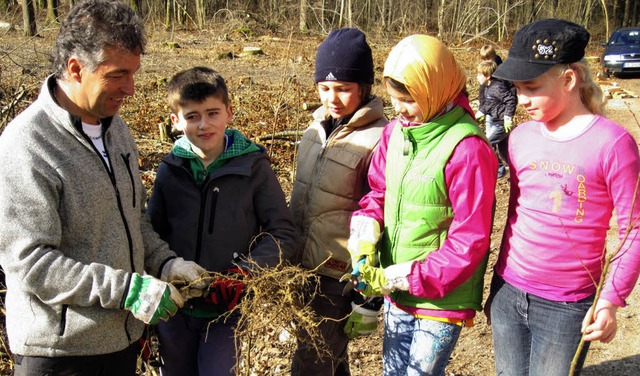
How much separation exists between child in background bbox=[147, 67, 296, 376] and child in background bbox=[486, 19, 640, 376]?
99 centimetres

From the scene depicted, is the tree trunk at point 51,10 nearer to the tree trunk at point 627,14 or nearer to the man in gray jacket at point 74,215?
the man in gray jacket at point 74,215

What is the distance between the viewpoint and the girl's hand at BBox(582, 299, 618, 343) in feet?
6.59

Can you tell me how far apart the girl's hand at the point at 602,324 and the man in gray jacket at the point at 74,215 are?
1.42 m

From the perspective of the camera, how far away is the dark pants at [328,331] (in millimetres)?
2725

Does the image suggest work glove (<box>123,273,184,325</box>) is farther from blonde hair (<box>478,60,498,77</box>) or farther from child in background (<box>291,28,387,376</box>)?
blonde hair (<box>478,60,498,77</box>)

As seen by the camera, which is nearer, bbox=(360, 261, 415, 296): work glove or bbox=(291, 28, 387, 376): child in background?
bbox=(360, 261, 415, 296): work glove

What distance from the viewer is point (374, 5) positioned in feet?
85.5

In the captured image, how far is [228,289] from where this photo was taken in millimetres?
2324

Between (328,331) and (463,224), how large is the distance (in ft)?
2.97

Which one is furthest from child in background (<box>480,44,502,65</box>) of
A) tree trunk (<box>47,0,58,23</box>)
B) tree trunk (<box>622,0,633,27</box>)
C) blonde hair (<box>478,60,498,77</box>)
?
tree trunk (<box>622,0,633,27</box>)

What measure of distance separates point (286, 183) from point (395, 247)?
4769 mm

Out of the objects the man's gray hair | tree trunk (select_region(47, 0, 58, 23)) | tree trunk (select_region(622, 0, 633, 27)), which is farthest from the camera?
tree trunk (select_region(622, 0, 633, 27))

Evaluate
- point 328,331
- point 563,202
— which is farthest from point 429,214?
point 328,331

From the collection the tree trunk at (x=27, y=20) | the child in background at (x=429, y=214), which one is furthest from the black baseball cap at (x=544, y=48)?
the tree trunk at (x=27, y=20)
